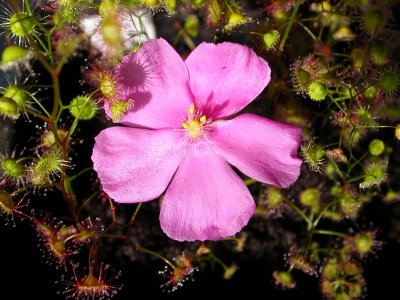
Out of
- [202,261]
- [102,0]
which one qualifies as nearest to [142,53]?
[102,0]

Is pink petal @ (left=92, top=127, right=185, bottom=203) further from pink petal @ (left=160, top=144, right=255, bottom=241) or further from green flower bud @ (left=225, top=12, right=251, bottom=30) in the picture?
green flower bud @ (left=225, top=12, right=251, bottom=30)

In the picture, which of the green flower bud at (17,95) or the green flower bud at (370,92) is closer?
the green flower bud at (17,95)

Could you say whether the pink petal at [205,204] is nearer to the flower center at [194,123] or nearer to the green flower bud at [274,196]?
the flower center at [194,123]

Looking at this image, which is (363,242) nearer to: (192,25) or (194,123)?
(194,123)

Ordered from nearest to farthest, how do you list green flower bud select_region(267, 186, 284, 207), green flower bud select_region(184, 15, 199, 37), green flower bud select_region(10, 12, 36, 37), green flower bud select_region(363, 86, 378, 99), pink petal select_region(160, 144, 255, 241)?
green flower bud select_region(10, 12, 36, 37) < pink petal select_region(160, 144, 255, 241) < green flower bud select_region(363, 86, 378, 99) < green flower bud select_region(267, 186, 284, 207) < green flower bud select_region(184, 15, 199, 37)

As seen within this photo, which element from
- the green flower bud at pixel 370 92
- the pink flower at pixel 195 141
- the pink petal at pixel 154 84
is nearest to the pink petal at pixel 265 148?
the pink flower at pixel 195 141

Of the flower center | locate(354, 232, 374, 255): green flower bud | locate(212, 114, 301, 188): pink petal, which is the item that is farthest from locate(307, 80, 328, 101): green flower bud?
locate(354, 232, 374, 255): green flower bud
